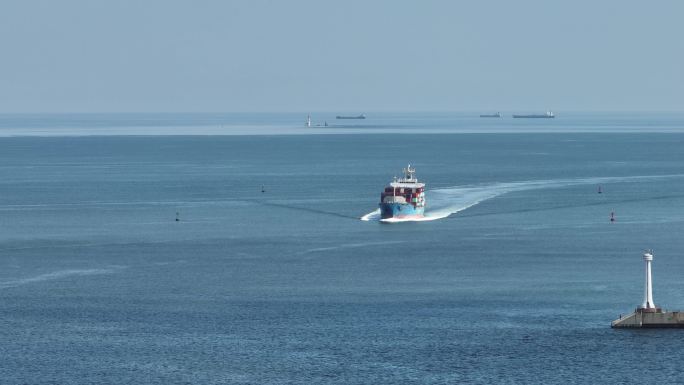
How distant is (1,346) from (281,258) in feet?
133

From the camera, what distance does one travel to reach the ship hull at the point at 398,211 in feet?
507

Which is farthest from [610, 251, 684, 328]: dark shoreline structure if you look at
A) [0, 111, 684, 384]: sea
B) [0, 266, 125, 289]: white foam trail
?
[0, 266, 125, 289]: white foam trail

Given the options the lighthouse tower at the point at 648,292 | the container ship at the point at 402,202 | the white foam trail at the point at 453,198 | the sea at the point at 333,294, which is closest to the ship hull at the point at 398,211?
the container ship at the point at 402,202

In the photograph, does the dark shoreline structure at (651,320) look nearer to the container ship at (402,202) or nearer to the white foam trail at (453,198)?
the white foam trail at (453,198)

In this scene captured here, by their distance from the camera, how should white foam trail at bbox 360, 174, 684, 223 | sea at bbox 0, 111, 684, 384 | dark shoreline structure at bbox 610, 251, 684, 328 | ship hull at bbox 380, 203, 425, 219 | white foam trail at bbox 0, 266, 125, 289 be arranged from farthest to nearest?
white foam trail at bbox 360, 174, 684, 223, ship hull at bbox 380, 203, 425, 219, white foam trail at bbox 0, 266, 125, 289, dark shoreline structure at bbox 610, 251, 684, 328, sea at bbox 0, 111, 684, 384

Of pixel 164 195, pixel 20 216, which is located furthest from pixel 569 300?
pixel 164 195

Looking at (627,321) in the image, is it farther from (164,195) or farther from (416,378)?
(164,195)

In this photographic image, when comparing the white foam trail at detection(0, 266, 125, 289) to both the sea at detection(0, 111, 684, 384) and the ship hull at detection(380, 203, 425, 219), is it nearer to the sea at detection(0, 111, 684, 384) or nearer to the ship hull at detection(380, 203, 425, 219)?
the sea at detection(0, 111, 684, 384)

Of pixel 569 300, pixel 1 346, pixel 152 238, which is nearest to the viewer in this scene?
pixel 1 346

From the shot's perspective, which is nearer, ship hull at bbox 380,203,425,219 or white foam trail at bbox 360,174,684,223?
ship hull at bbox 380,203,425,219

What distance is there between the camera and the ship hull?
154 m

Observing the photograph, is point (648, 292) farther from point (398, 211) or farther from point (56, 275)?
point (398, 211)

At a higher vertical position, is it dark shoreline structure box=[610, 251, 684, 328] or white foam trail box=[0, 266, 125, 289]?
white foam trail box=[0, 266, 125, 289]

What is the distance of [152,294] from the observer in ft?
334
